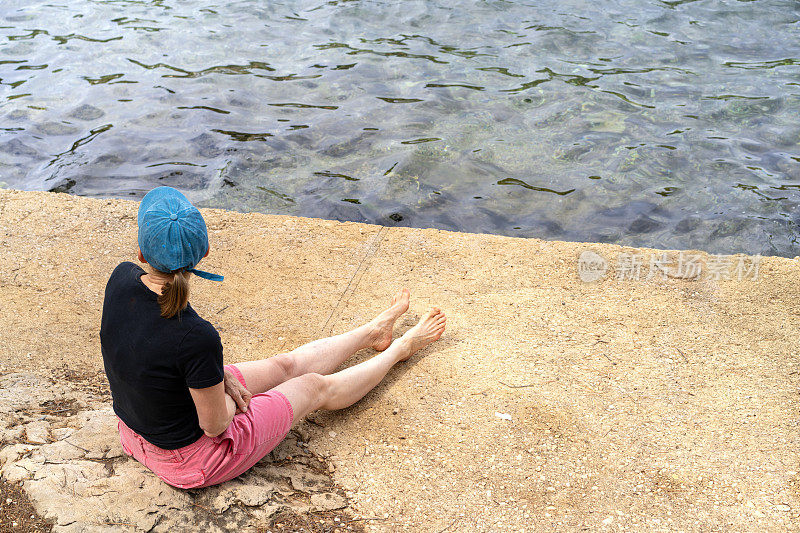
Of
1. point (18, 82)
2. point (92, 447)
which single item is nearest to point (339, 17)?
point (18, 82)

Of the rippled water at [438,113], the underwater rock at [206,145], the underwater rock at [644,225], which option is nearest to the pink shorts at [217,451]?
the rippled water at [438,113]

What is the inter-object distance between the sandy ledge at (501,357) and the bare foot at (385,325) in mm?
121

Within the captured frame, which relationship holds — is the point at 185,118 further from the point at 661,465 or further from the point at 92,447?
the point at 661,465

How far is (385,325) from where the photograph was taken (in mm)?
3934

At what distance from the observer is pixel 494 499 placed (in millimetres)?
2869

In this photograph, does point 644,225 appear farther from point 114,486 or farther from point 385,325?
point 114,486

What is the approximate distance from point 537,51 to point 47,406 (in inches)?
302

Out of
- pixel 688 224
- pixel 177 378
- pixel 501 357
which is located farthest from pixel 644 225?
pixel 177 378

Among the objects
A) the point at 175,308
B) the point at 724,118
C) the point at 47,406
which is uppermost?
the point at 175,308

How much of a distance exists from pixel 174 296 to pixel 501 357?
2.07 m

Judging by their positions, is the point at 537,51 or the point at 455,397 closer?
the point at 455,397

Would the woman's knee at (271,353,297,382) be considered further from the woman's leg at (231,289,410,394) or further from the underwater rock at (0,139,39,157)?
the underwater rock at (0,139,39,157)

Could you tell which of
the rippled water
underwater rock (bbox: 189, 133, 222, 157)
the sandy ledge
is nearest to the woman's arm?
the sandy ledge

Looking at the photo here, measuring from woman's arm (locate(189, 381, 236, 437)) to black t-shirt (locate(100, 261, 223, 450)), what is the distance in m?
A: 0.04
